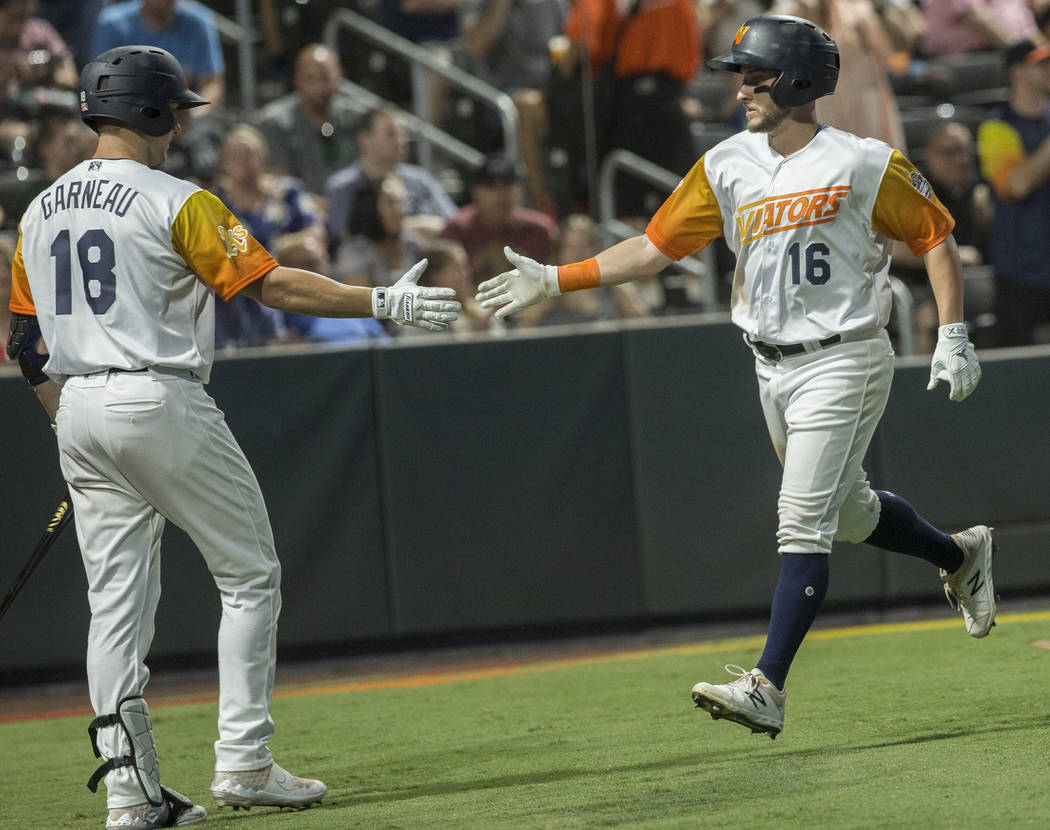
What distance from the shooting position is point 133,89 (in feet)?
12.6

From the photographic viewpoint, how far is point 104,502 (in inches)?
154

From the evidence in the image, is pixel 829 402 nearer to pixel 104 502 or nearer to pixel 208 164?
pixel 104 502

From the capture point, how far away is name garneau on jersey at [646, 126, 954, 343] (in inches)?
168

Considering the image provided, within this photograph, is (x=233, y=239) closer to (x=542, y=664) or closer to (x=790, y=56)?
(x=790, y=56)

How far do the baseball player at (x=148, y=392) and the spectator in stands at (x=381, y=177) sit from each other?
12.5ft

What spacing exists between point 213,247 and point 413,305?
550mm

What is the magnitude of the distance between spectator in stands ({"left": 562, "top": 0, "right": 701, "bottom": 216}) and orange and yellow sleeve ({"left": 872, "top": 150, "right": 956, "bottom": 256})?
3.42 metres

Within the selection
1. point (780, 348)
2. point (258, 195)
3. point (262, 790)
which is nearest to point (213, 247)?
point (262, 790)

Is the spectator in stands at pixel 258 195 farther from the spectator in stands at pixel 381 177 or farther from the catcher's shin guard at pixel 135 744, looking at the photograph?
the catcher's shin guard at pixel 135 744

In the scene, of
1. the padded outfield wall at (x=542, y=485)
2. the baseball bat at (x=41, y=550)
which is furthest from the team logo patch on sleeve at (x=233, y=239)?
the padded outfield wall at (x=542, y=485)

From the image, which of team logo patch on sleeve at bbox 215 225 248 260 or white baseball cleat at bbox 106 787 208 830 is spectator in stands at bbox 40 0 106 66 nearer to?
team logo patch on sleeve at bbox 215 225 248 260

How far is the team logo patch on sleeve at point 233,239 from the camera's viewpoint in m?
3.78

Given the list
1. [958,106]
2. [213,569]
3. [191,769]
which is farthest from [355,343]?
[958,106]

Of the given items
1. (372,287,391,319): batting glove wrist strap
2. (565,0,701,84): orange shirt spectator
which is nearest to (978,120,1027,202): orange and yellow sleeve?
(565,0,701,84): orange shirt spectator
